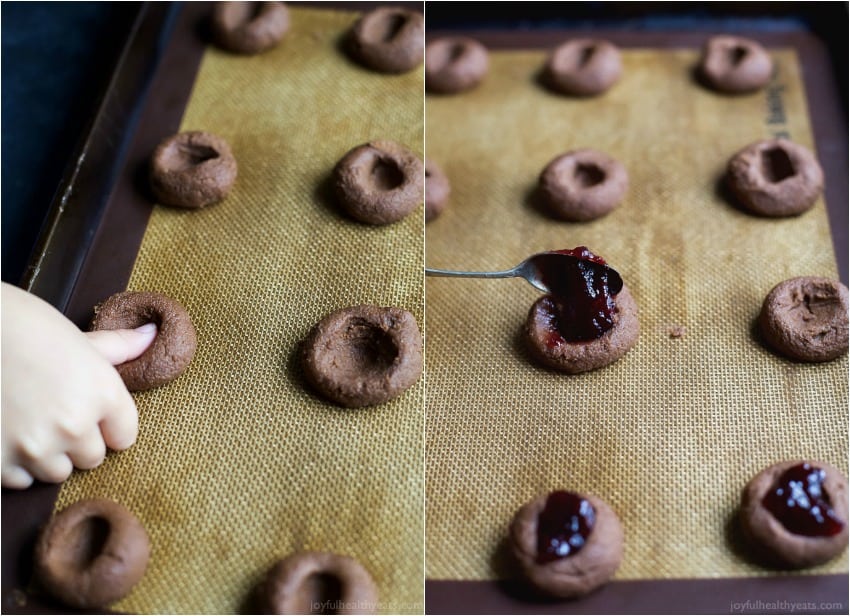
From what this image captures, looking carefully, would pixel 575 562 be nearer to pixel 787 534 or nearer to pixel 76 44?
A: pixel 787 534

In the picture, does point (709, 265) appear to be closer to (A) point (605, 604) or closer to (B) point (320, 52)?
(A) point (605, 604)

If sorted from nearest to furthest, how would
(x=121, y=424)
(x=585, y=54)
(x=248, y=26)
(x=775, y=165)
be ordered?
1. (x=121, y=424)
2. (x=775, y=165)
3. (x=248, y=26)
4. (x=585, y=54)

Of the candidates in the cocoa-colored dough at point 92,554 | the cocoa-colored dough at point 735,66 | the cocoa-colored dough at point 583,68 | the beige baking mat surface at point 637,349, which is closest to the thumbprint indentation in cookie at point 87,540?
the cocoa-colored dough at point 92,554

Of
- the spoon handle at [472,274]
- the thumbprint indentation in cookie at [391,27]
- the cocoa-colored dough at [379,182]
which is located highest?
the thumbprint indentation in cookie at [391,27]

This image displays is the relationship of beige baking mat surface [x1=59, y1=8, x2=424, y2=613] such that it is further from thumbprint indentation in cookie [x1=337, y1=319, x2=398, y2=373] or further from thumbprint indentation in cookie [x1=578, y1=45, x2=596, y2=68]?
thumbprint indentation in cookie [x1=578, y1=45, x2=596, y2=68]

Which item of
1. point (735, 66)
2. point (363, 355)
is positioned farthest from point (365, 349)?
point (735, 66)

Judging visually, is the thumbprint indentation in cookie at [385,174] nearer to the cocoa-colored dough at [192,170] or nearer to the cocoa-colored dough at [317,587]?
the cocoa-colored dough at [192,170]
